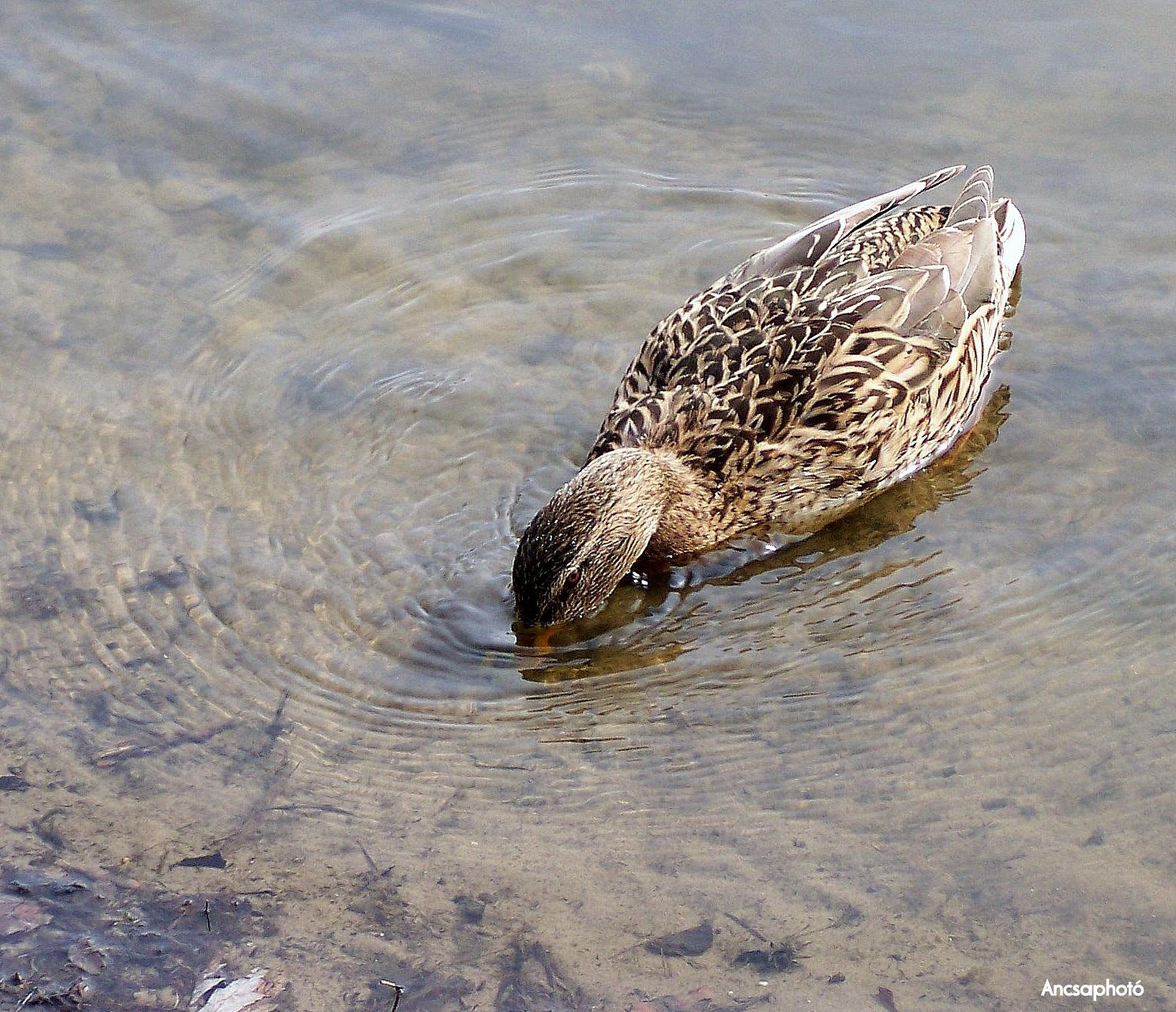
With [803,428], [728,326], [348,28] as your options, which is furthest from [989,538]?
[348,28]

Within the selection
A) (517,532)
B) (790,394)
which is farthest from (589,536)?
(790,394)

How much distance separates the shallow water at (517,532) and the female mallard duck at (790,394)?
0.25 meters

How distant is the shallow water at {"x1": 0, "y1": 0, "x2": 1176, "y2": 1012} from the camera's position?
5129 mm

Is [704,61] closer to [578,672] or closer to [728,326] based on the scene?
[728,326]

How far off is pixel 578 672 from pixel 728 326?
79.7 inches

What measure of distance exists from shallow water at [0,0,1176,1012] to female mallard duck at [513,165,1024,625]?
254mm

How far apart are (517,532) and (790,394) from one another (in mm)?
1524

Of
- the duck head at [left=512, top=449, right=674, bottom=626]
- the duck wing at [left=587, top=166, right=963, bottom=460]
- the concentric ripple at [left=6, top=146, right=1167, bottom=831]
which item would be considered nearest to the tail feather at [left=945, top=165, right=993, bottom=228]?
the duck wing at [left=587, top=166, right=963, bottom=460]

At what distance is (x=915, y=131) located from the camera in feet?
32.3

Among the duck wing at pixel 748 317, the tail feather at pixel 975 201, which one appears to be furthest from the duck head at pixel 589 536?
the tail feather at pixel 975 201

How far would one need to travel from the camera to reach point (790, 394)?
24.3 feet

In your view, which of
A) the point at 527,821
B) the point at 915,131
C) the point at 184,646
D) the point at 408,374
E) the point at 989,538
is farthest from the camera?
the point at 915,131

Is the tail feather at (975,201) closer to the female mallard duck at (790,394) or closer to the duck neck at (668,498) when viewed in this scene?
the female mallard duck at (790,394)

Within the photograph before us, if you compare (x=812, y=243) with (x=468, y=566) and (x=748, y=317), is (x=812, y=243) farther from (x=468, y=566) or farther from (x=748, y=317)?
(x=468, y=566)
